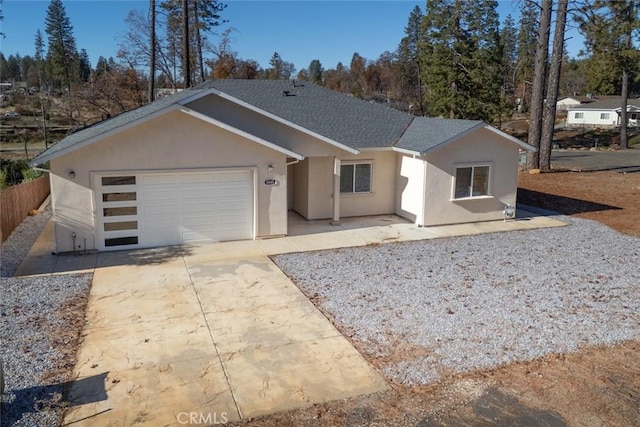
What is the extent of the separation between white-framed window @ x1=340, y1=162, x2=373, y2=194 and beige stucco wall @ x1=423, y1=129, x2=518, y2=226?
220cm

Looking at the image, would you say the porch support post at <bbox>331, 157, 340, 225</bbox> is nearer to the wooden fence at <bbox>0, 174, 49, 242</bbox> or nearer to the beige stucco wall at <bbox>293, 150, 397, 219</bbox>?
the beige stucco wall at <bbox>293, 150, 397, 219</bbox>

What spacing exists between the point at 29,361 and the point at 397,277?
6989 mm

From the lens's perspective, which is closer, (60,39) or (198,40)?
(198,40)

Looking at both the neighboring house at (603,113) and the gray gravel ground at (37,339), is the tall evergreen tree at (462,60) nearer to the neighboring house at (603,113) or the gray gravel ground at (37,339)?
the gray gravel ground at (37,339)

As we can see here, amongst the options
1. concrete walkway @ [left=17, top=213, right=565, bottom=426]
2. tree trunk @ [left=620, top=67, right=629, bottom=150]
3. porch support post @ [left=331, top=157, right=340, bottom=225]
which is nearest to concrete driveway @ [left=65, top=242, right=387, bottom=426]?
concrete walkway @ [left=17, top=213, right=565, bottom=426]

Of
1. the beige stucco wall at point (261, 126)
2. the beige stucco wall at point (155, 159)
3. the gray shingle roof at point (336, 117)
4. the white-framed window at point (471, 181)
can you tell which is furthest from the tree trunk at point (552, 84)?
the beige stucco wall at point (155, 159)

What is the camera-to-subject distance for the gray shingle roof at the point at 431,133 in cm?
1526

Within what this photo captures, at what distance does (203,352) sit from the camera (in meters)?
7.59

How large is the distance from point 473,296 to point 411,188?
6.78 metres

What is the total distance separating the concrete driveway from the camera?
20.5 feet

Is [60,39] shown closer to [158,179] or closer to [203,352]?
[158,179]

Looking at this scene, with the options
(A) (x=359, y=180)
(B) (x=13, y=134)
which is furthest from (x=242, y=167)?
(B) (x=13, y=134)

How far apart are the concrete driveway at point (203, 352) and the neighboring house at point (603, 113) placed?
2686 inches

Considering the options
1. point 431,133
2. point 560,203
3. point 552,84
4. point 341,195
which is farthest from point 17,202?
point 552,84
